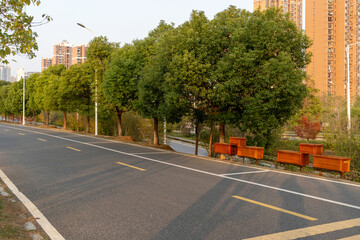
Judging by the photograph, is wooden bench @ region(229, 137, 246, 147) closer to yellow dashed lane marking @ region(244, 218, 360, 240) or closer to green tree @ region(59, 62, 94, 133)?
yellow dashed lane marking @ region(244, 218, 360, 240)

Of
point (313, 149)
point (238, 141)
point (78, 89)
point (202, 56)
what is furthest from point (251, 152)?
point (78, 89)

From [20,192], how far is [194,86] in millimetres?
9773

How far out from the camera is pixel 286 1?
12262 centimetres

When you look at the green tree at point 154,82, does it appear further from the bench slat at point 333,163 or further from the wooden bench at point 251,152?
the bench slat at point 333,163

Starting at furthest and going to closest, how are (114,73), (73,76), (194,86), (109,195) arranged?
(73,76)
(114,73)
(194,86)
(109,195)

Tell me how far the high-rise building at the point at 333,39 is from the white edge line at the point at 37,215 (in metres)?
107

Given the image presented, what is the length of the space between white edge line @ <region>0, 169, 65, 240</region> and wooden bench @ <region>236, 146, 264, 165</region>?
30.6 ft

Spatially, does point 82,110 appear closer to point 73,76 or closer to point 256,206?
point 73,76

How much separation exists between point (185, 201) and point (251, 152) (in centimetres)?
736

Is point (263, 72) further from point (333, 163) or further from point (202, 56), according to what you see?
point (333, 163)

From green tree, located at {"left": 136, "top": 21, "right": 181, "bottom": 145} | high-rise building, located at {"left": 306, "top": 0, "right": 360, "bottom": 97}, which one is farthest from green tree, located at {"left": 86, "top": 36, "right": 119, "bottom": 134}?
high-rise building, located at {"left": 306, "top": 0, "right": 360, "bottom": 97}

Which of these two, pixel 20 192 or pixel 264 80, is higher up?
pixel 264 80

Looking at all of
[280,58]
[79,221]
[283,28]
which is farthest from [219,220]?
[283,28]

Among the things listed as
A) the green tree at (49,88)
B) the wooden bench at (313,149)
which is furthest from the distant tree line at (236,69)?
the green tree at (49,88)
